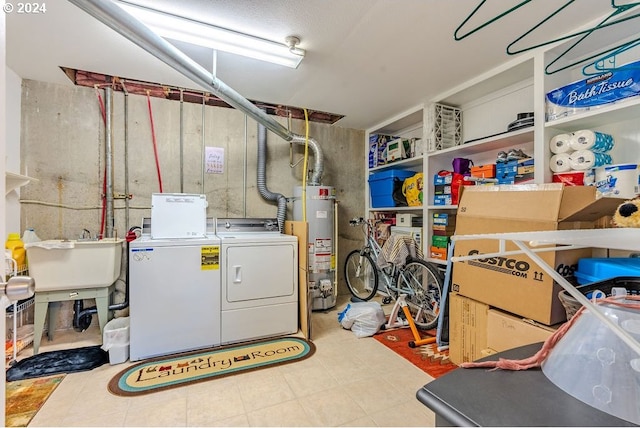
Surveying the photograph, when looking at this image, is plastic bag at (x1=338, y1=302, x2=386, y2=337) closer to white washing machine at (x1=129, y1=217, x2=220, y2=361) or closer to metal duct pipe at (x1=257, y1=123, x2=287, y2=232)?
white washing machine at (x1=129, y1=217, x2=220, y2=361)

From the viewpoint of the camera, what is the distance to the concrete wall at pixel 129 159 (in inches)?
107

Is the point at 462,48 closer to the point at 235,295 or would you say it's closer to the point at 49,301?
the point at 235,295

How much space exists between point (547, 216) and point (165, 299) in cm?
271

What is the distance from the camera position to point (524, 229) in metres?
1.69

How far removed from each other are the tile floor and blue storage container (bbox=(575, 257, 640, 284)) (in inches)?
46.0

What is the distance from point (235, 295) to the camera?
250cm

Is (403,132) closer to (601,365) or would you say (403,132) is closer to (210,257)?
(210,257)

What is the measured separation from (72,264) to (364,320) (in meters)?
2.61

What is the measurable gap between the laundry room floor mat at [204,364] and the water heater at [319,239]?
0.84 metres

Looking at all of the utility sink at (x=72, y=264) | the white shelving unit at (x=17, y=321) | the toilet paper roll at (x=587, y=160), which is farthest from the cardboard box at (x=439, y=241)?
the white shelving unit at (x=17, y=321)

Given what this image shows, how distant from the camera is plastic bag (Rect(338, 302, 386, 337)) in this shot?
2.70 metres

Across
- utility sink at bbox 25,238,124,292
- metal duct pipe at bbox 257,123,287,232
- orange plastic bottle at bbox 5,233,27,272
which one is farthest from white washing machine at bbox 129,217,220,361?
metal duct pipe at bbox 257,123,287,232

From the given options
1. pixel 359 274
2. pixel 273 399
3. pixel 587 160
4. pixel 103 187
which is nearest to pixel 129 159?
pixel 103 187

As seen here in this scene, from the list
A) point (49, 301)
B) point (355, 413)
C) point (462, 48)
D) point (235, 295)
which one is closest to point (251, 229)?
point (235, 295)
